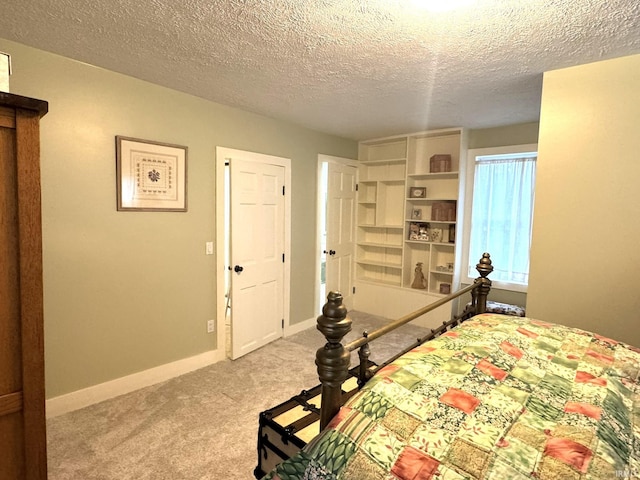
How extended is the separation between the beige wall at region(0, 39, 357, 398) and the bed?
6.83 ft

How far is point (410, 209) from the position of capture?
4.49 m

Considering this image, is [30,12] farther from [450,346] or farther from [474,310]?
[474,310]

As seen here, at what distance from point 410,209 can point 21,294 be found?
406cm

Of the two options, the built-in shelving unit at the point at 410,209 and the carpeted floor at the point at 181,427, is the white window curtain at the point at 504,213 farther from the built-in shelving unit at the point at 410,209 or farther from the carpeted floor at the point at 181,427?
the carpeted floor at the point at 181,427

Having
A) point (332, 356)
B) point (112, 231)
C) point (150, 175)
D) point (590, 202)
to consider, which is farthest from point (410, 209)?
point (332, 356)

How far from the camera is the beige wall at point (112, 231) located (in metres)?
2.25

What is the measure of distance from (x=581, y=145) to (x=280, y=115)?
2.54 m

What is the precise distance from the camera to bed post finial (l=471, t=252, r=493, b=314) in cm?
235

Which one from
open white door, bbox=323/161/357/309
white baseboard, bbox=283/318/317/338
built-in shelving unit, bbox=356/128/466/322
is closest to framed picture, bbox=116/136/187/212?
white baseboard, bbox=283/318/317/338

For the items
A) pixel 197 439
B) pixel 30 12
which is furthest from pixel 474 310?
pixel 30 12

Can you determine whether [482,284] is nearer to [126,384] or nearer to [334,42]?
[334,42]

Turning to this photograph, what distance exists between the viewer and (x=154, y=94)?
265 cm

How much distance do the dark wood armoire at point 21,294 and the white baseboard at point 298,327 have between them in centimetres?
277

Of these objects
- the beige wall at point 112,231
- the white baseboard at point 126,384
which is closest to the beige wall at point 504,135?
the beige wall at point 112,231
